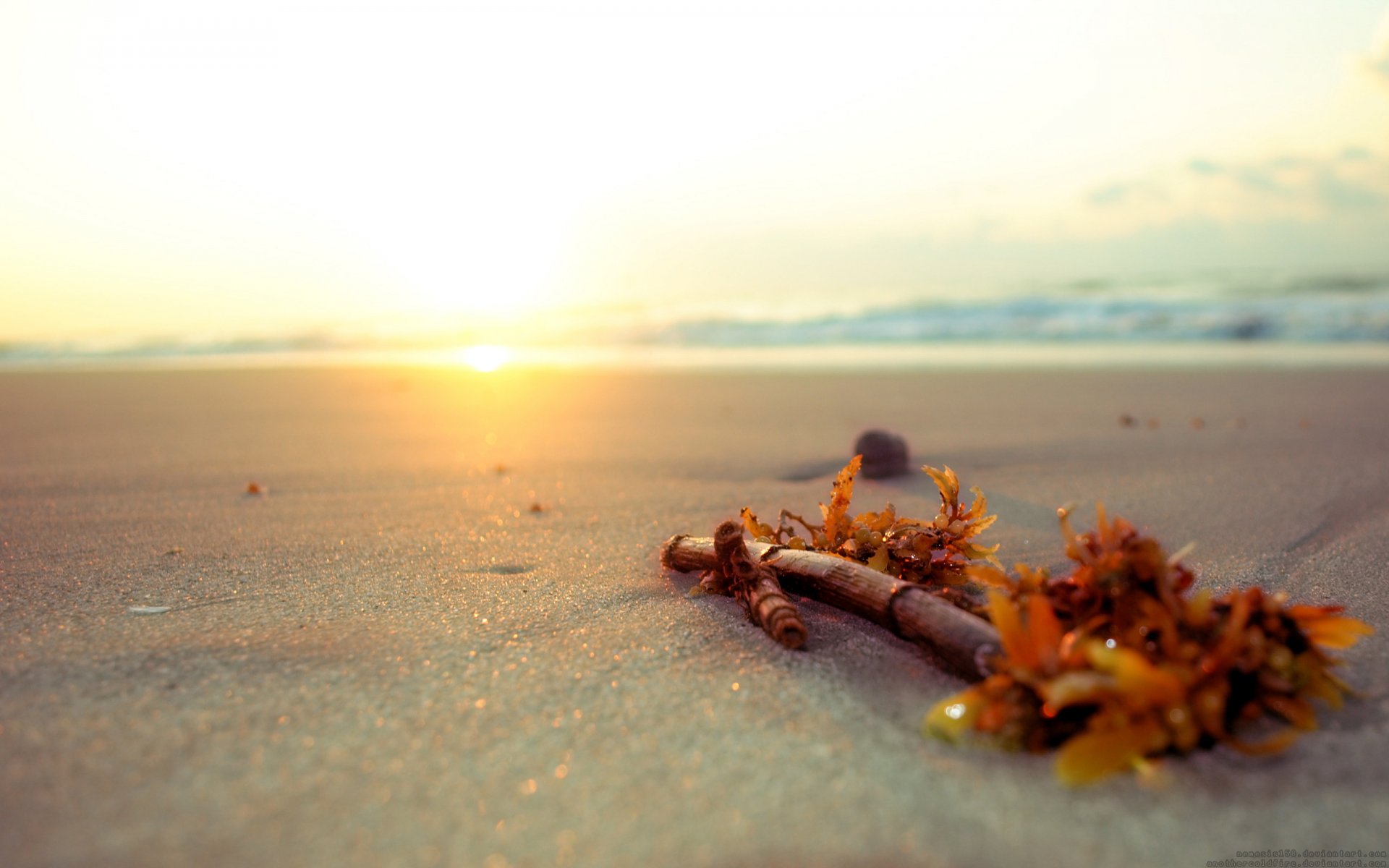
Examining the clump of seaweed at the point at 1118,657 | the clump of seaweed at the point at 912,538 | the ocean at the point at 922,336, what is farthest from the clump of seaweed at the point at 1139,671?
the ocean at the point at 922,336

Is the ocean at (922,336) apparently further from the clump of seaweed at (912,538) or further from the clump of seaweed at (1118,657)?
the clump of seaweed at (1118,657)

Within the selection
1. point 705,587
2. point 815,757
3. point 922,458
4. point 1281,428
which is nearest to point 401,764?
point 815,757

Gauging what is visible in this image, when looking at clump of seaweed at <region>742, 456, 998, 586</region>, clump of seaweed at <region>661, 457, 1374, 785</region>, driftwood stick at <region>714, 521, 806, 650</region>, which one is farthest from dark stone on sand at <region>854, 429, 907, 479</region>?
clump of seaweed at <region>661, 457, 1374, 785</region>

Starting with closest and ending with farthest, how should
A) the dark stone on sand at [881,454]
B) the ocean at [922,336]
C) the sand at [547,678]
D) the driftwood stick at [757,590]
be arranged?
the sand at [547,678], the driftwood stick at [757,590], the dark stone on sand at [881,454], the ocean at [922,336]

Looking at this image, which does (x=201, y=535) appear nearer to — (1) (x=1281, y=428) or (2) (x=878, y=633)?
(2) (x=878, y=633)

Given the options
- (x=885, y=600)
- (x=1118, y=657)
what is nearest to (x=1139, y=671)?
(x=1118, y=657)

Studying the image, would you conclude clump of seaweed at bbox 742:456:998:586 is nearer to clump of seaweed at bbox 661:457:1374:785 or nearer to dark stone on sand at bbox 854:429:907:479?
clump of seaweed at bbox 661:457:1374:785

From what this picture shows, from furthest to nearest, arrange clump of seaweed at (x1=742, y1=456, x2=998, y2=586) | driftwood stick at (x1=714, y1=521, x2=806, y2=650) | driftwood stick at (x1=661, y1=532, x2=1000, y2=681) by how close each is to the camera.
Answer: clump of seaweed at (x1=742, y1=456, x2=998, y2=586)
driftwood stick at (x1=714, y1=521, x2=806, y2=650)
driftwood stick at (x1=661, y1=532, x2=1000, y2=681)

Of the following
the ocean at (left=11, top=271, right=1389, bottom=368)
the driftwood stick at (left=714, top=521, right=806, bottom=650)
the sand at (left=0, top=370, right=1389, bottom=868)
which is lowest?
the sand at (left=0, top=370, right=1389, bottom=868)
